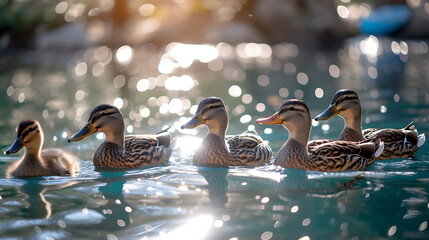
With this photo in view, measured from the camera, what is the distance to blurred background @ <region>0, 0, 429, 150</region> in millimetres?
12664

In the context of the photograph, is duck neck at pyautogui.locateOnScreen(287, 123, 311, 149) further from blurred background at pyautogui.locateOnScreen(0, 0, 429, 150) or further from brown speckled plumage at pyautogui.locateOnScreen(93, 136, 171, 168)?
blurred background at pyautogui.locateOnScreen(0, 0, 429, 150)

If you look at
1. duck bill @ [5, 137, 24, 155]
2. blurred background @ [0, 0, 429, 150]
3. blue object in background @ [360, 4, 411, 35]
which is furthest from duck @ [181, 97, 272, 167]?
blue object in background @ [360, 4, 411, 35]

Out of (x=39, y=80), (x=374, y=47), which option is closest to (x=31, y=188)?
(x=39, y=80)

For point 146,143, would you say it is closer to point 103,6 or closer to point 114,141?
point 114,141

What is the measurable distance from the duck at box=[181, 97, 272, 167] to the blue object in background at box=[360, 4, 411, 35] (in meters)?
20.7

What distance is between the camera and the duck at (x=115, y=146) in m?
7.50

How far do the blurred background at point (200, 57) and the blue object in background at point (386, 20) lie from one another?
0.16 feet

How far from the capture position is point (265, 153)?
7805mm

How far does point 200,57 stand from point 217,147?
1444 centimetres

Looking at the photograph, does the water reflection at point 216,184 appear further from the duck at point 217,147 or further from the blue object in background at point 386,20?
the blue object in background at point 386,20

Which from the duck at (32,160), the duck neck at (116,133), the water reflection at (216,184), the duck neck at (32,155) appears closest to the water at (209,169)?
the water reflection at (216,184)

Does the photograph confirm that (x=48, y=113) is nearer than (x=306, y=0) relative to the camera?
Yes

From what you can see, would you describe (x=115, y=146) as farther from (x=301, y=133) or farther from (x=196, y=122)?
(x=301, y=133)

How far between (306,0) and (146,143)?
1992 cm
